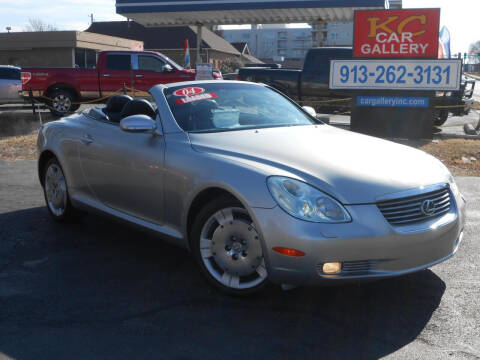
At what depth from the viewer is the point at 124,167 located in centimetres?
479

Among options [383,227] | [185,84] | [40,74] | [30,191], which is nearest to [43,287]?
[185,84]

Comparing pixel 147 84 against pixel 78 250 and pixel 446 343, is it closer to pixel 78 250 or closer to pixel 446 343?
pixel 78 250

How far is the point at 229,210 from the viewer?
3.83 meters

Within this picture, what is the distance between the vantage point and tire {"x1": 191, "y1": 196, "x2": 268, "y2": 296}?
12.3 feet

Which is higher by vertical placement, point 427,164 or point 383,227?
point 427,164

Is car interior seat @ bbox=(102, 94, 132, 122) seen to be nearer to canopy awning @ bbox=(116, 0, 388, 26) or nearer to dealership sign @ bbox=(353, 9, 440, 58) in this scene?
dealership sign @ bbox=(353, 9, 440, 58)

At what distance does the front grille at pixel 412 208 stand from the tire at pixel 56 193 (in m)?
3.44

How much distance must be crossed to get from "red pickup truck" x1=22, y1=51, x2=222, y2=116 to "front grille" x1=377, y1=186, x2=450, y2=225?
46.5 ft

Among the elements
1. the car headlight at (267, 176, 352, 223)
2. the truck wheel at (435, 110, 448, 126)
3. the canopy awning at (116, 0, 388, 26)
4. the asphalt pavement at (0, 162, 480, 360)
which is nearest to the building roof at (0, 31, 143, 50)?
the canopy awning at (116, 0, 388, 26)

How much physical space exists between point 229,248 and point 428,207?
4.38 feet

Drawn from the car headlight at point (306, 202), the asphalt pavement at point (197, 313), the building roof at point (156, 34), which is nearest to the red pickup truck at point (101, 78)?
the asphalt pavement at point (197, 313)

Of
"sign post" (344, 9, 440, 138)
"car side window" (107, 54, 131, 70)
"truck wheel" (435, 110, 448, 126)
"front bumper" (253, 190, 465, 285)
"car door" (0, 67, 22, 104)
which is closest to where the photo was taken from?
"front bumper" (253, 190, 465, 285)

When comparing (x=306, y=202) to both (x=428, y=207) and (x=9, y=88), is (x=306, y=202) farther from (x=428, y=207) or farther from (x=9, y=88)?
(x=9, y=88)

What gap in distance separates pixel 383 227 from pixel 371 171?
17.1 inches
